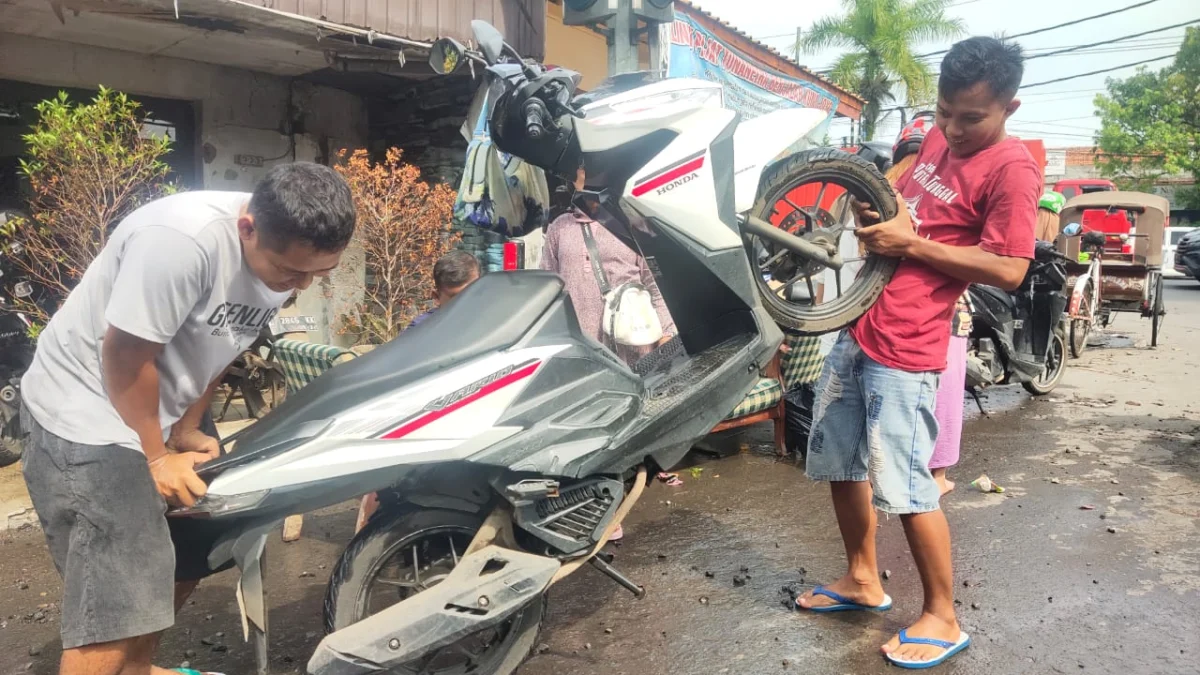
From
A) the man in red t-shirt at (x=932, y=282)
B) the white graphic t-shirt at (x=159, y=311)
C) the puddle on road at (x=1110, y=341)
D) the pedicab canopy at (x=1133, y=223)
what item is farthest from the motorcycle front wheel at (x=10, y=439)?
the pedicab canopy at (x=1133, y=223)

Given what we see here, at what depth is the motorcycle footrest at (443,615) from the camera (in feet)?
6.88

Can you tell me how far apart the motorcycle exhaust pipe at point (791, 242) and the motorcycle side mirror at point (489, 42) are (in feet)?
3.16

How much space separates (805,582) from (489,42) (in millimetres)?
2484

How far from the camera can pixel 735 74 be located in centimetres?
1115

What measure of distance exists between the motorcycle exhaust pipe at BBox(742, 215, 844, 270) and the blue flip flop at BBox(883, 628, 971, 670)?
1.30 m

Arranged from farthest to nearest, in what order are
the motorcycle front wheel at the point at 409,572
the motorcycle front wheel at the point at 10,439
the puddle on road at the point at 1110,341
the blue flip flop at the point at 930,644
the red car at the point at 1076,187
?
the red car at the point at 1076,187 → the puddle on road at the point at 1110,341 → the motorcycle front wheel at the point at 10,439 → the blue flip flop at the point at 930,644 → the motorcycle front wheel at the point at 409,572

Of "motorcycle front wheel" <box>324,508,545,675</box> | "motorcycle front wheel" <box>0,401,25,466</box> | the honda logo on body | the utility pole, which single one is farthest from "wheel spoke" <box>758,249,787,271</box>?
"motorcycle front wheel" <box>0,401,25,466</box>

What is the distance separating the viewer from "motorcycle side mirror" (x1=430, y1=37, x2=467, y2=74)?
2.62 metres

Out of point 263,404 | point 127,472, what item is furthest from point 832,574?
point 263,404

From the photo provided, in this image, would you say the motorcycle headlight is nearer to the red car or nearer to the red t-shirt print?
the red t-shirt print

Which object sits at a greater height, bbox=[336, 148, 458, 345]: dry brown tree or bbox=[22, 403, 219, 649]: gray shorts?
bbox=[336, 148, 458, 345]: dry brown tree

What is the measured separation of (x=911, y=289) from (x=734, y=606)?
1402mm

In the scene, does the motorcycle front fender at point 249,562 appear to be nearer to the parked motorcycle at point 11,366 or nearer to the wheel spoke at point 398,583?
the wheel spoke at point 398,583

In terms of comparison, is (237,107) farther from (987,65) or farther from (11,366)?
(987,65)
